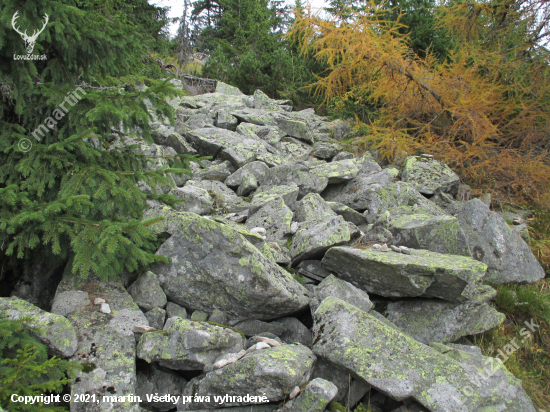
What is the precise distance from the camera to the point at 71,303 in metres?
4.04

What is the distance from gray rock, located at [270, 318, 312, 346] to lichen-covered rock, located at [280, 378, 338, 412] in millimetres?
1148

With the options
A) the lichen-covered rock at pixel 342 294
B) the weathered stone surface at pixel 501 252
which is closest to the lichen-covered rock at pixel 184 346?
the lichen-covered rock at pixel 342 294

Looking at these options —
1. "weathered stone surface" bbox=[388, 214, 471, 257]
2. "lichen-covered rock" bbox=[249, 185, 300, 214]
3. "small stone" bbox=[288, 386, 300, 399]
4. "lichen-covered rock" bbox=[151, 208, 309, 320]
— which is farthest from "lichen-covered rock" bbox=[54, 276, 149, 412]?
"weathered stone surface" bbox=[388, 214, 471, 257]

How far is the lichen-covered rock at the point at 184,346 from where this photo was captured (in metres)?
3.72

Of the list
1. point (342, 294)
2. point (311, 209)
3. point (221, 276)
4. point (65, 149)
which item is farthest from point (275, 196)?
point (65, 149)

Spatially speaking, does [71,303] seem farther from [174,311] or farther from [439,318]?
[439,318]

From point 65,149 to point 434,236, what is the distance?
19.0ft

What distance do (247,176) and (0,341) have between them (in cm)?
597

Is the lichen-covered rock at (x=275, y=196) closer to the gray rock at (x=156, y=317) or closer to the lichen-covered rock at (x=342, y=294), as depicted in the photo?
the lichen-covered rock at (x=342, y=294)

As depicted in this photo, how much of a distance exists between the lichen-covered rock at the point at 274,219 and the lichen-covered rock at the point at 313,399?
3083mm

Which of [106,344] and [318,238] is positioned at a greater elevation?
[318,238]

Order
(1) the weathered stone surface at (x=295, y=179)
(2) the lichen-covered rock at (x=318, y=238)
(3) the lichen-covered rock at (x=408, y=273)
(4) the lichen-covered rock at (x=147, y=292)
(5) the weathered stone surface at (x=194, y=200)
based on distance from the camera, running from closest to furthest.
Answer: (4) the lichen-covered rock at (x=147, y=292) < (3) the lichen-covered rock at (x=408, y=273) < (2) the lichen-covered rock at (x=318, y=238) < (5) the weathered stone surface at (x=194, y=200) < (1) the weathered stone surface at (x=295, y=179)

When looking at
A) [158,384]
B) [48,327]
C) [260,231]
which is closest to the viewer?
[48,327]

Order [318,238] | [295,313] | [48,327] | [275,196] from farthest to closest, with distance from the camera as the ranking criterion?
[275,196]
[318,238]
[295,313]
[48,327]
